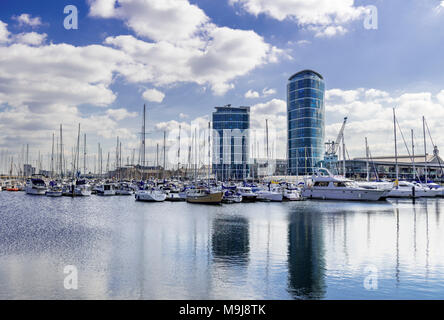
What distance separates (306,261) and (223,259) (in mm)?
5797

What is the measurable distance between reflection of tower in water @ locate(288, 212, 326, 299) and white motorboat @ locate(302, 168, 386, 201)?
42944mm

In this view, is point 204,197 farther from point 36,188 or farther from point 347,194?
point 36,188

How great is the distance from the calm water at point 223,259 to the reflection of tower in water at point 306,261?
0.19ft

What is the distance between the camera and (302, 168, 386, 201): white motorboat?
260 feet

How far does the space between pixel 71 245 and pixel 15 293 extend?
1249cm

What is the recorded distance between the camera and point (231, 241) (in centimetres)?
3138

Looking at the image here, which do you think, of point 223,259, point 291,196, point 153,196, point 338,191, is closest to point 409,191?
point 338,191

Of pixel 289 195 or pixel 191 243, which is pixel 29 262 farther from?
pixel 289 195

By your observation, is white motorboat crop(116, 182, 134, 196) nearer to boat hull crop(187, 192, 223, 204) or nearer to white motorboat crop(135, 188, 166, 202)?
white motorboat crop(135, 188, 166, 202)

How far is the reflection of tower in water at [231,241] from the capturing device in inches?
990

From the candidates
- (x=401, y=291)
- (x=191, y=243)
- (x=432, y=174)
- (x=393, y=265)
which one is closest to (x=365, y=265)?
(x=393, y=265)

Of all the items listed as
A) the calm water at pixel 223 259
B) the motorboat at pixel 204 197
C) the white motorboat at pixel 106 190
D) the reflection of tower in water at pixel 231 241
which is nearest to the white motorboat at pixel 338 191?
the motorboat at pixel 204 197

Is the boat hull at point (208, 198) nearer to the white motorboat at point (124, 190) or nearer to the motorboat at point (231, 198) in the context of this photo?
the motorboat at point (231, 198)

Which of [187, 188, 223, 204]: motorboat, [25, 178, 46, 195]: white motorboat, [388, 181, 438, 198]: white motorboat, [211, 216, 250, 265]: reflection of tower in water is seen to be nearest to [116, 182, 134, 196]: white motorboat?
[25, 178, 46, 195]: white motorboat
